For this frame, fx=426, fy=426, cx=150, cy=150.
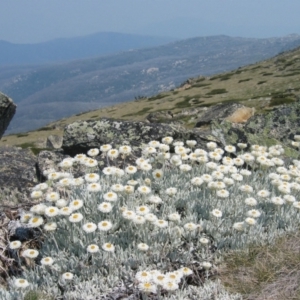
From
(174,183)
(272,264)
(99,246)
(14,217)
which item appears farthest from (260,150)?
(14,217)

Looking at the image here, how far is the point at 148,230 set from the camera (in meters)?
6.89

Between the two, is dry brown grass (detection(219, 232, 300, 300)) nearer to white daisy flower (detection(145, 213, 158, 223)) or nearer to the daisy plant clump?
the daisy plant clump

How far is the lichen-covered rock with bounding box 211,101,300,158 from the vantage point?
11.8 m

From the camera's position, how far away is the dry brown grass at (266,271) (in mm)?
5871

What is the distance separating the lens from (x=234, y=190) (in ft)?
27.2

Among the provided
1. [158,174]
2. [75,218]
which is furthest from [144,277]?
[158,174]

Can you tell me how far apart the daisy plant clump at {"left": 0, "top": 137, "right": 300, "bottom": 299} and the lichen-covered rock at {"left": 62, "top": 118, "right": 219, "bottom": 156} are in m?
2.80

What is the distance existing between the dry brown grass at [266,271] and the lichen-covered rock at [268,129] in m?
5.05

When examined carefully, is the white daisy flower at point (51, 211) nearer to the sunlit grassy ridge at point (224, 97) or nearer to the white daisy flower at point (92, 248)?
the white daisy flower at point (92, 248)

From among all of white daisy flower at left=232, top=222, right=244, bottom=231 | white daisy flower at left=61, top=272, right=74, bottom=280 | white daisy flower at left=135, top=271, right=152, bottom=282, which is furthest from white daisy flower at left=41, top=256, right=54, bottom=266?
white daisy flower at left=232, top=222, right=244, bottom=231

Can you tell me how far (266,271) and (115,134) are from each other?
635 cm

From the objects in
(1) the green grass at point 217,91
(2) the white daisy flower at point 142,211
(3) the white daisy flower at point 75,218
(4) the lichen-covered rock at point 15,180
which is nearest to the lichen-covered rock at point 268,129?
(4) the lichen-covered rock at point 15,180

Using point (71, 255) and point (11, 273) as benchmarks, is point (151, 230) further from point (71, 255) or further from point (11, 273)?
point (11, 273)

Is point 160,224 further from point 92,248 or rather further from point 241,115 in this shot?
point 241,115
